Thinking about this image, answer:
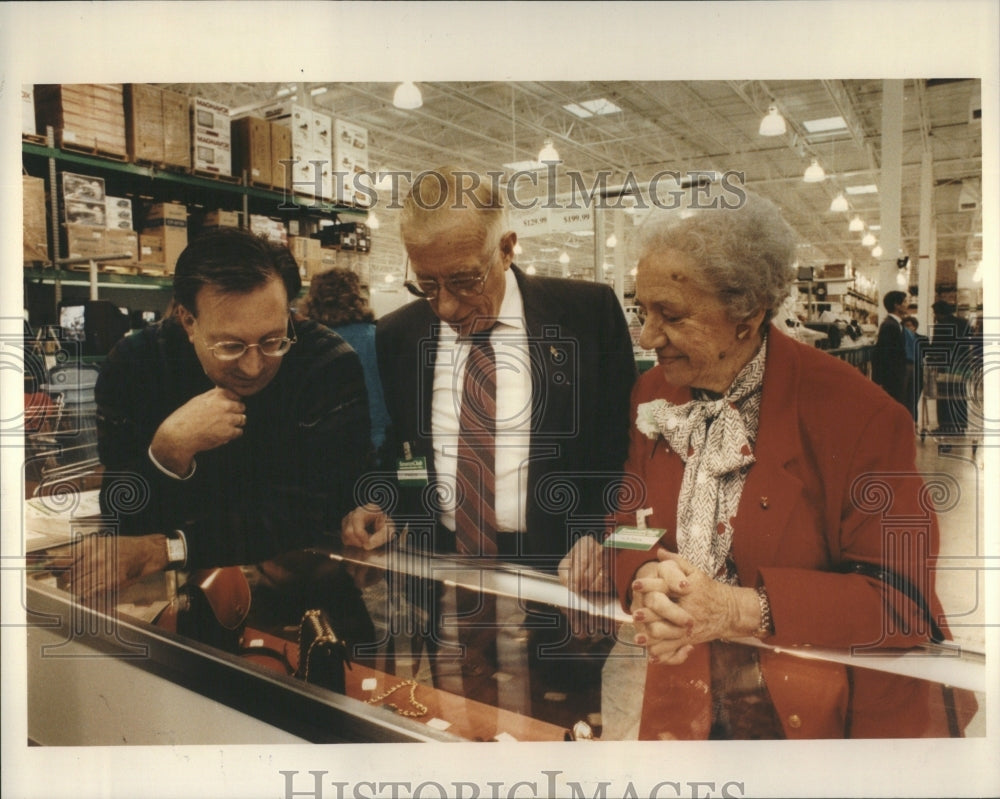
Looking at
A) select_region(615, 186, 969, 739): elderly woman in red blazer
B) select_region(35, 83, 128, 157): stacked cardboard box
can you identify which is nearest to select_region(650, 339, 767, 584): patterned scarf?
select_region(615, 186, 969, 739): elderly woman in red blazer

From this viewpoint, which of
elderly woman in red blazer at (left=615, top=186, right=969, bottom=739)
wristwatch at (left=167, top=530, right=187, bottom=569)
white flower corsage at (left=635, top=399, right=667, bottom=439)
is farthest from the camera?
wristwatch at (left=167, top=530, right=187, bottom=569)

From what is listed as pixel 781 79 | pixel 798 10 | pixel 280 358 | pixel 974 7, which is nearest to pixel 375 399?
pixel 280 358

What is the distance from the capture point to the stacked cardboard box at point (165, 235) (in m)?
2.76

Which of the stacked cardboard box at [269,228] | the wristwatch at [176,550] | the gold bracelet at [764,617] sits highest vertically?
the stacked cardboard box at [269,228]

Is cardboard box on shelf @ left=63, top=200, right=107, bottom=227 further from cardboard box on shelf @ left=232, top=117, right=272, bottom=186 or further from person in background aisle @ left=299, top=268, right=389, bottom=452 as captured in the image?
person in background aisle @ left=299, top=268, right=389, bottom=452

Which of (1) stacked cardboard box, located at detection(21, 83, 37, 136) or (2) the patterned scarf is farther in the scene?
(1) stacked cardboard box, located at detection(21, 83, 37, 136)

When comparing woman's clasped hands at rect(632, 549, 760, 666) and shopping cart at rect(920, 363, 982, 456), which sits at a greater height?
shopping cart at rect(920, 363, 982, 456)

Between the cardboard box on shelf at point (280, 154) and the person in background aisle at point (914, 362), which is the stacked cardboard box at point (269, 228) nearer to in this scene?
the cardboard box on shelf at point (280, 154)

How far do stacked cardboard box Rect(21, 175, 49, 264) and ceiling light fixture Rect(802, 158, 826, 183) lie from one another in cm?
248

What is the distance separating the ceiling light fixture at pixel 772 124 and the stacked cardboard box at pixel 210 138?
1.72m

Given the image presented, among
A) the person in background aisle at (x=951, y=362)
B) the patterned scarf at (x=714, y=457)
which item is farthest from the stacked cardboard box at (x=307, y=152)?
the person in background aisle at (x=951, y=362)

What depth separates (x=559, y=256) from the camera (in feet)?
8.94

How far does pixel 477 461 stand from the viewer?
109 inches

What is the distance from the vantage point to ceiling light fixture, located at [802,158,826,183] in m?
2.68
